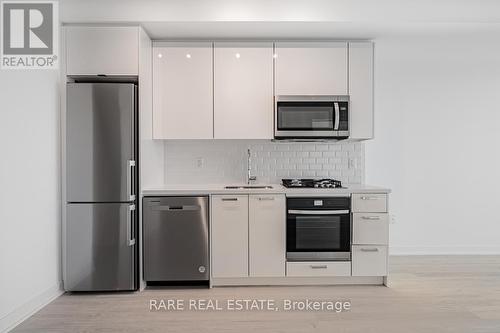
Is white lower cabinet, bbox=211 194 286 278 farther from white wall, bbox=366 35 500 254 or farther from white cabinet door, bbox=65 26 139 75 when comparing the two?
white wall, bbox=366 35 500 254

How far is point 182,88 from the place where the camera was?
12.8ft

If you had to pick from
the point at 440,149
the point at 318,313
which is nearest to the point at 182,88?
the point at 318,313

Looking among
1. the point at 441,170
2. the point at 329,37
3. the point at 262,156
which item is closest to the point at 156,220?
the point at 262,156

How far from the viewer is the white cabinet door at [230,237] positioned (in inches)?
142

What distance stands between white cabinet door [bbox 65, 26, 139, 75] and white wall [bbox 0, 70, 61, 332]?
231 millimetres

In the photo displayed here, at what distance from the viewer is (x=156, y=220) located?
354cm

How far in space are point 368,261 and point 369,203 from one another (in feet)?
1.77

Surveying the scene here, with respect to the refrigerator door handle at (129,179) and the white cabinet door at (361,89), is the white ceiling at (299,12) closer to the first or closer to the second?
the white cabinet door at (361,89)

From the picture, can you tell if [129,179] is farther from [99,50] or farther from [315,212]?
[315,212]

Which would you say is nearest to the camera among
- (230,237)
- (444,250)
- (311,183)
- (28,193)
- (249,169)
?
(28,193)

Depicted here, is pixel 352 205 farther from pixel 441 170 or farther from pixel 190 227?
pixel 441 170

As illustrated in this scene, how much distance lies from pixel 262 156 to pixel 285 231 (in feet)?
3.48

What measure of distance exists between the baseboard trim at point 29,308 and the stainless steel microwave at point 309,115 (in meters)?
2.45

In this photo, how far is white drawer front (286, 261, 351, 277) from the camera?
362 centimetres
